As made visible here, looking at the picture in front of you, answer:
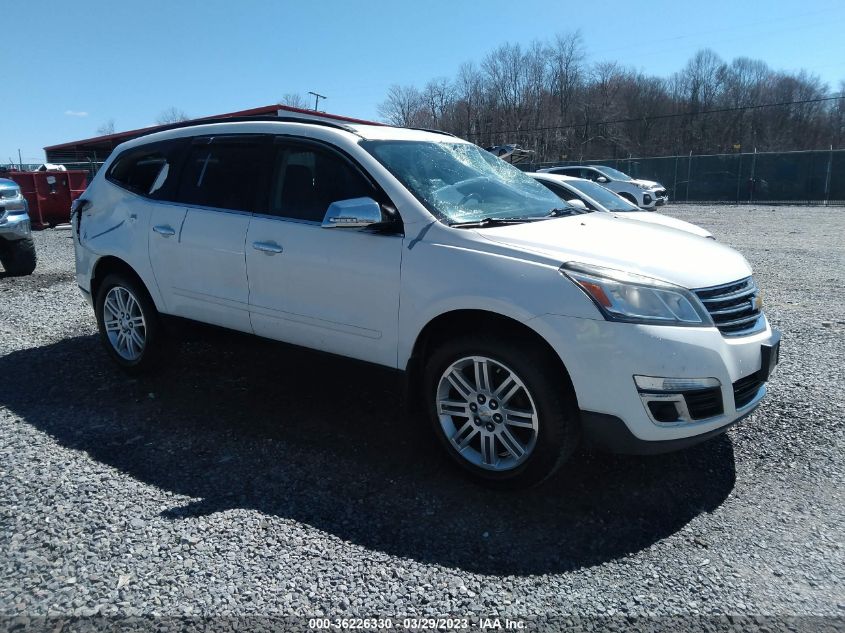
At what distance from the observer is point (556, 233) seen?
3498 mm

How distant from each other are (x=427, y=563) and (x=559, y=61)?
76.0 meters

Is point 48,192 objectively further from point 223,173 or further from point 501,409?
point 501,409

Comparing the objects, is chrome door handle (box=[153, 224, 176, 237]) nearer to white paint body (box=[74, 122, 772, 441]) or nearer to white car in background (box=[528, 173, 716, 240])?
white paint body (box=[74, 122, 772, 441])

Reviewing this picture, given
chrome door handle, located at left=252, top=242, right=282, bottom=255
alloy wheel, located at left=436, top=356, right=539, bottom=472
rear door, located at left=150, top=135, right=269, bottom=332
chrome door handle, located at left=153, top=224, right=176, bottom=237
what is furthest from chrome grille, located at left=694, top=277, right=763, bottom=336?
chrome door handle, located at left=153, top=224, right=176, bottom=237

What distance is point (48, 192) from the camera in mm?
20328

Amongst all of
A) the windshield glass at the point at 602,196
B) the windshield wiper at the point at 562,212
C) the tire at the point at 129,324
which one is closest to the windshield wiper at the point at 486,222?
the windshield wiper at the point at 562,212

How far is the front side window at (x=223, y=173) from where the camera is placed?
4.31 metres

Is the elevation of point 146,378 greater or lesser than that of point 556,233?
lesser

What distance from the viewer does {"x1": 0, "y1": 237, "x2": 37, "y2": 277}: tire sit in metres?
9.96

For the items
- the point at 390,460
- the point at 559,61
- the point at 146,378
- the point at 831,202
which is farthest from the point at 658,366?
the point at 559,61

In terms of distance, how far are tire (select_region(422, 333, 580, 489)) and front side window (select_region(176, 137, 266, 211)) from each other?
187 cm

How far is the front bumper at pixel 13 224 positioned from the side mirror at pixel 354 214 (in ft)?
26.9

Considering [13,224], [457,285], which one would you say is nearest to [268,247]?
[457,285]

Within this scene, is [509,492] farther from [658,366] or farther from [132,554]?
[132,554]
